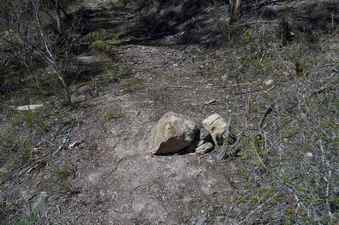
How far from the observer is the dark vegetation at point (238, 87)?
2510mm

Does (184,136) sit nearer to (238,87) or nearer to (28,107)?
(238,87)

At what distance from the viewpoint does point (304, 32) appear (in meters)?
5.17

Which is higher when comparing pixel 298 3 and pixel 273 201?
pixel 298 3

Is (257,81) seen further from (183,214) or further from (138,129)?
(183,214)

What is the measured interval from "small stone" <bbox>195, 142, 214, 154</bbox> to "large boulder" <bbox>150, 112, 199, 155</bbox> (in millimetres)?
65

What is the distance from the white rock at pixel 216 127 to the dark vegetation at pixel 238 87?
0.48ft

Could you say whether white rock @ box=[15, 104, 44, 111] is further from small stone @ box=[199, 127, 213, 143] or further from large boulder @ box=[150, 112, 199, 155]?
small stone @ box=[199, 127, 213, 143]

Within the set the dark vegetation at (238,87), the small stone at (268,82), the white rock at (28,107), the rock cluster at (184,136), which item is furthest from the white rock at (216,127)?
the white rock at (28,107)

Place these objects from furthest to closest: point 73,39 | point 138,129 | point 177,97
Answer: point 73,39 < point 177,97 < point 138,129

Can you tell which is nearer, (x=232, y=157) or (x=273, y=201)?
(x=273, y=201)

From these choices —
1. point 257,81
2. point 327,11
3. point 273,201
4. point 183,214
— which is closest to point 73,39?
point 257,81

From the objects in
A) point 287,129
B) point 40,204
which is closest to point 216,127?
point 287,129

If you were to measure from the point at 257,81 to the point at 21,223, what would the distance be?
120 inches

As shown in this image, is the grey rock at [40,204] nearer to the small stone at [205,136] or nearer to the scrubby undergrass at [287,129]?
the small stone at [205,136]
